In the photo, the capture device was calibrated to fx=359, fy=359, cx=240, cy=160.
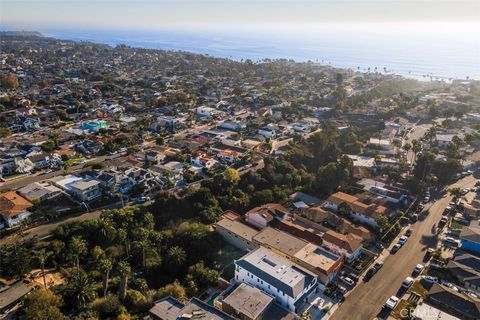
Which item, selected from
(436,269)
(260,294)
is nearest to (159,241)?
(260,294)

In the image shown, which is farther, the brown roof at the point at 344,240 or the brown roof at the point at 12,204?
the brown roof at the point at 12,204

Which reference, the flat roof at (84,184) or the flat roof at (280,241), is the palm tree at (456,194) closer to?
the flat roof at (280,241)

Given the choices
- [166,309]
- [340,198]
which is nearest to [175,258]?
[166,309]

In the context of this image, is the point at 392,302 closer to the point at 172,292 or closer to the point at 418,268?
the point at 418,268

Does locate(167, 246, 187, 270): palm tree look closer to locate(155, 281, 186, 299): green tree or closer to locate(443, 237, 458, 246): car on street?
locate(155, 281, 186, 299): green tree

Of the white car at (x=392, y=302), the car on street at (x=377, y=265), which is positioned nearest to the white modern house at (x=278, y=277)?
the white car at (x=392, y=302)

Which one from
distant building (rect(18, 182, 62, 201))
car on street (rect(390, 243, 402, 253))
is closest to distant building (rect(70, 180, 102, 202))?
distant building (rect(18, 182, 62, 201))
